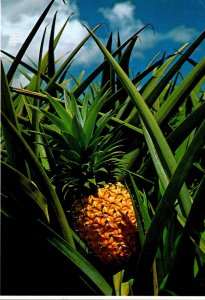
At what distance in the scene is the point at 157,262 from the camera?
70 centimetres

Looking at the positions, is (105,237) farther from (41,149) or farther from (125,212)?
(41,149)

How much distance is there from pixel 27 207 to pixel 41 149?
1.03 ft

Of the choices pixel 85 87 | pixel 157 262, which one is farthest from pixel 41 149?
pixel 157 262

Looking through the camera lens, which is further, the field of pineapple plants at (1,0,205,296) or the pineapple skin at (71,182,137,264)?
the pineapple skin at (71,182,137,264)

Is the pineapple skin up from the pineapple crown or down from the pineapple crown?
down

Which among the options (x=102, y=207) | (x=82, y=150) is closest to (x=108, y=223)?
(x=102, y=207)

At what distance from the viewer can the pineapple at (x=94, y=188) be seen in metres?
0.79

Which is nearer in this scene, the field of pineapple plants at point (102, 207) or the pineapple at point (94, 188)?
the field of pineapple plants at point (102, 207)

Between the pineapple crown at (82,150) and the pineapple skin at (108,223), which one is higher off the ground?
the pineapple crown at (82,150)

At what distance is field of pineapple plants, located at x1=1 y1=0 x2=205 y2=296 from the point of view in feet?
2.08

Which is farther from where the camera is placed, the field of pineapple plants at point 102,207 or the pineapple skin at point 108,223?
the pineapple skin at point 108,223

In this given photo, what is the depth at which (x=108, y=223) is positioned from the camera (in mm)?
819

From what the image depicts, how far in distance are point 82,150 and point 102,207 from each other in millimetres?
127

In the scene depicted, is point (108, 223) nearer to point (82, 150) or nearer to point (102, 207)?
point (102, 207)
